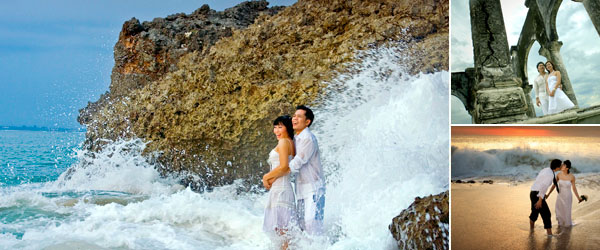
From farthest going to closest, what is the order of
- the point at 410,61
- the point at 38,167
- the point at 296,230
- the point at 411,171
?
the point at 38,167 < the point at 410,61 < the point at 411,171 < the point at 296,230

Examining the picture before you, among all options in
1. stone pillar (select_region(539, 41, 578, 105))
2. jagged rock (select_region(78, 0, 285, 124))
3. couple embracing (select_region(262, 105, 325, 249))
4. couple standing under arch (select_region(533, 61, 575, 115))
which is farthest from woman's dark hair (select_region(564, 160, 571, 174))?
jagged rock (select_region(78, 0, 285, 124))

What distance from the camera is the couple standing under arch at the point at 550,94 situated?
1.68 meters

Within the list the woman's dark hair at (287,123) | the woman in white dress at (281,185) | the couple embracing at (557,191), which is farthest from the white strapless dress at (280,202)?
the couple embracing at (557,191)

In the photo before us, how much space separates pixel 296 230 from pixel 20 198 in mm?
2611

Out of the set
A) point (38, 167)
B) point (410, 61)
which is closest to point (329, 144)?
point (410, 61)

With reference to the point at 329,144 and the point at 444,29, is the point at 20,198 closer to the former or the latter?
the point at 329,144

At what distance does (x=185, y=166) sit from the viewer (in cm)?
444

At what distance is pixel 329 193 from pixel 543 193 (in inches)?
74.2

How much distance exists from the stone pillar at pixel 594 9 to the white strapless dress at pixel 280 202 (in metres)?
1.34

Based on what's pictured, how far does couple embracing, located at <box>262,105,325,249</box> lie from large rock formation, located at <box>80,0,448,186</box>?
62.3 inches

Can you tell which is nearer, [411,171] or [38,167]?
[411,171]

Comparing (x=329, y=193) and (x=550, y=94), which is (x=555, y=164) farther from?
(x=329, y=193)

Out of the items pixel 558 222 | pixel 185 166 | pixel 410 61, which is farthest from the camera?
pixel 185 166

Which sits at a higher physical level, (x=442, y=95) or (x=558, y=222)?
(x=442, y=95)
